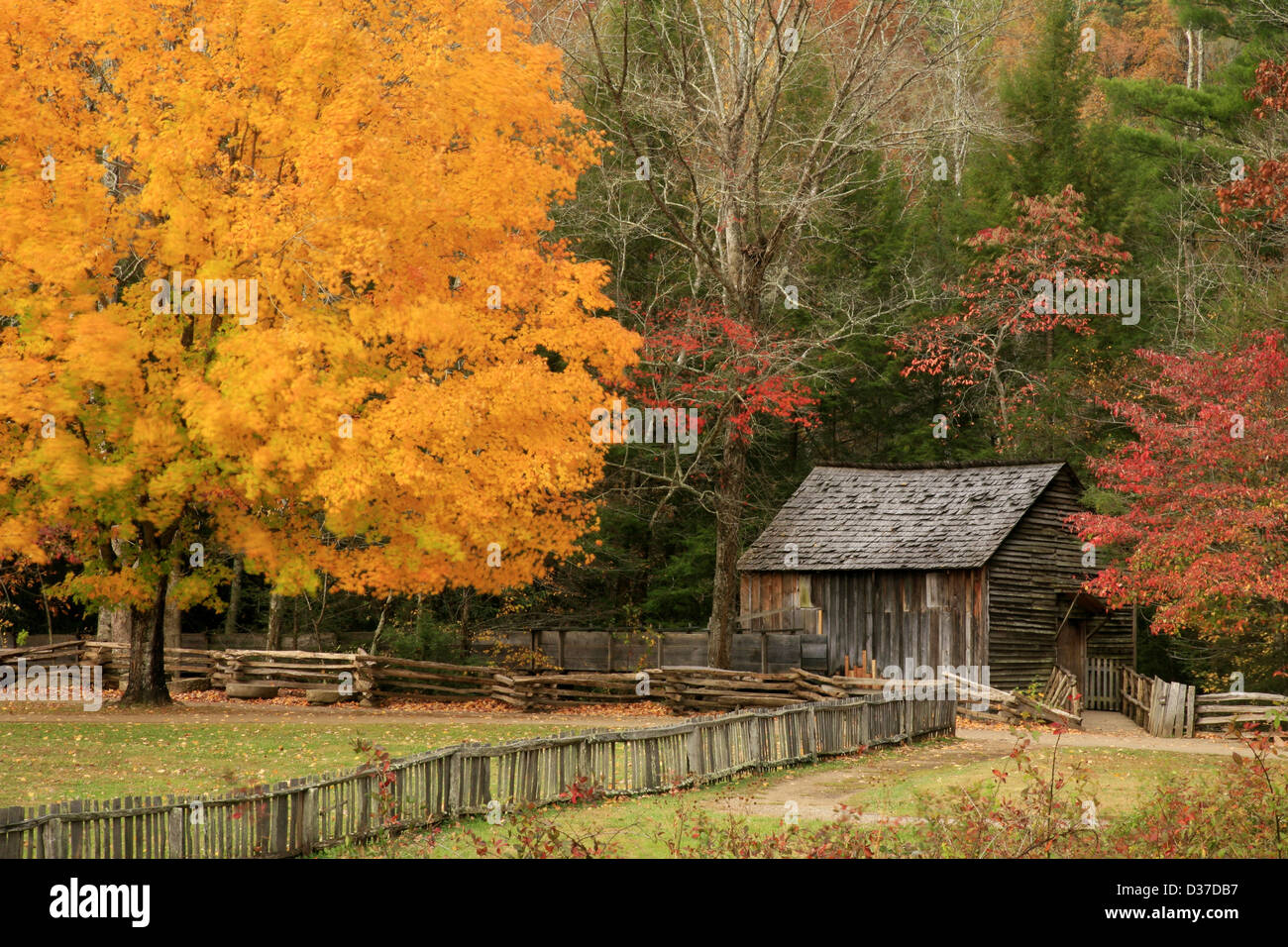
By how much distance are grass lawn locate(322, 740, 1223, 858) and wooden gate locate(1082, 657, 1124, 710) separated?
10569mm

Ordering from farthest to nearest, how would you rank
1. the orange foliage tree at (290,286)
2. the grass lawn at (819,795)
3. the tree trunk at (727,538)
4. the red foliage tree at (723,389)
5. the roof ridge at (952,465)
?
the roof ridge at (952,465)
the tree trunk at (727,538)
the red foliage tree at (723,389)
the orange foliage tree at (290,286)
the grass lawn at (819,795)

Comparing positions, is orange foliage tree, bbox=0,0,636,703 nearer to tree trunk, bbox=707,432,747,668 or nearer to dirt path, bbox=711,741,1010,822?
tree trunk, bbox=707,432,747,668

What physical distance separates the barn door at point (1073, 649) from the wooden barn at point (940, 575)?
1.3 inches

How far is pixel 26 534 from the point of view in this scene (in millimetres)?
20531

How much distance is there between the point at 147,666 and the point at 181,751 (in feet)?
20.8

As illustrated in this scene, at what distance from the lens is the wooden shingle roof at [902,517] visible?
1139 inches

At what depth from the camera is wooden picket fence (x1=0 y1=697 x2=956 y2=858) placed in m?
9.69

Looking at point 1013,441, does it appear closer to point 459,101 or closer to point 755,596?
point 755,596

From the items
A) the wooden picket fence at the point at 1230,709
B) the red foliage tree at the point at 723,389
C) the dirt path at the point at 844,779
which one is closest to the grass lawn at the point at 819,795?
the dirt path at the point at 844,779

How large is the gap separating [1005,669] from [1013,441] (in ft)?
33.7

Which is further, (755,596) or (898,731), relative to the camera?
(755,596)

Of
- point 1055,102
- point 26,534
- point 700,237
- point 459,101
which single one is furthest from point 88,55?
point 1055,102

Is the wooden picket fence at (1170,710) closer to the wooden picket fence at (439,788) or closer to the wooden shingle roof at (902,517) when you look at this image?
the wooden shingle roof at (902,517)

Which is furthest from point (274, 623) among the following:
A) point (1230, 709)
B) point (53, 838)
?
point (53, 838)
